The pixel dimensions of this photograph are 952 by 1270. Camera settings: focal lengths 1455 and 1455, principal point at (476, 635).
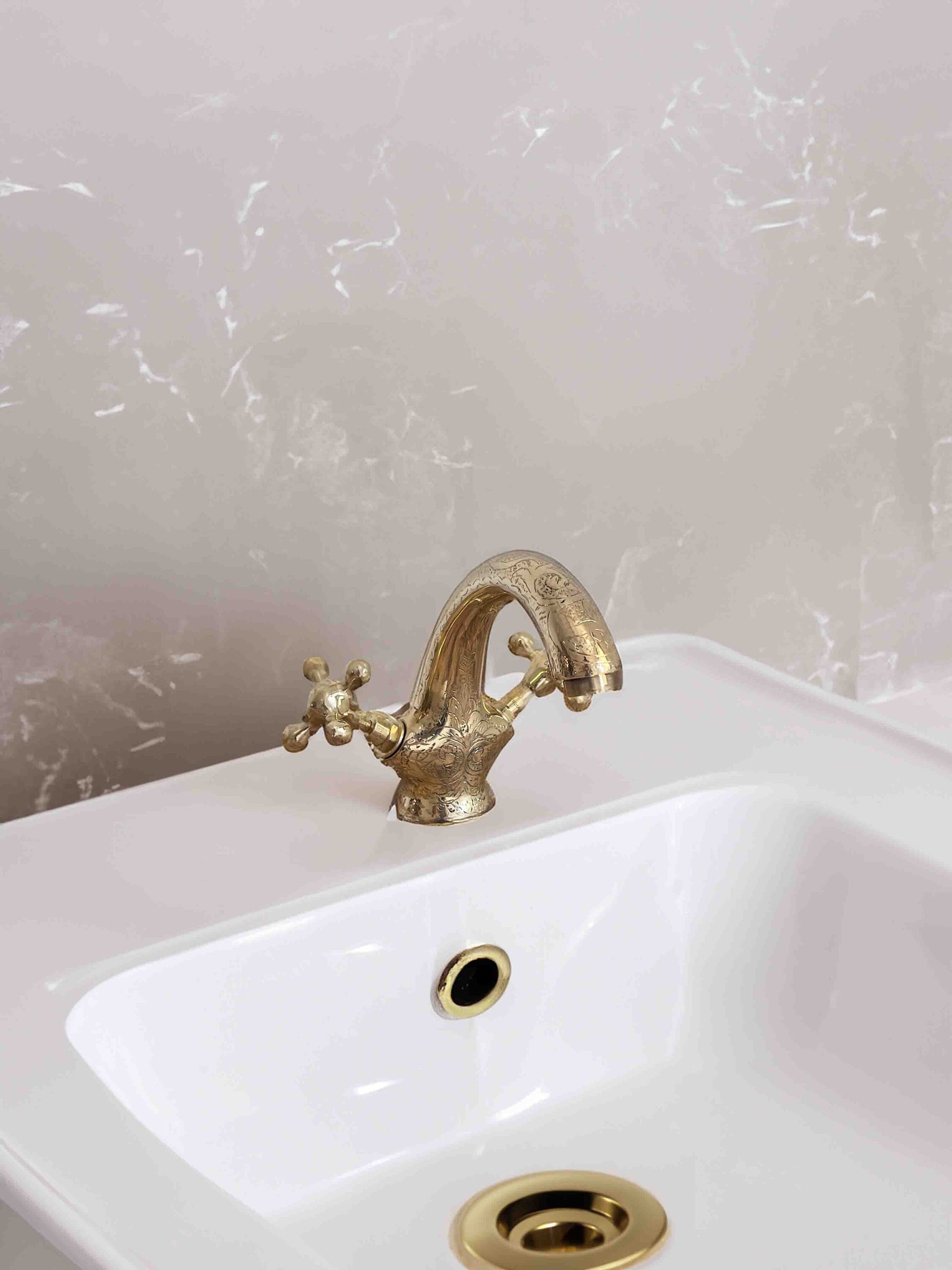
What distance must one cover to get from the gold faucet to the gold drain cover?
186 millimetres

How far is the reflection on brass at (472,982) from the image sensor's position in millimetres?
704

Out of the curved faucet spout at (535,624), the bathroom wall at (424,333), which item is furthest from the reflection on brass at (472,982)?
the bathroom wall at (424,333)

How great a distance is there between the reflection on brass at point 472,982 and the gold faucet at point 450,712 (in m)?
0.08

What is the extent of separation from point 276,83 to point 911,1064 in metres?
0.62

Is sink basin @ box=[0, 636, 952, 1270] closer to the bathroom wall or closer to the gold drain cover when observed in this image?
the gold drain cover

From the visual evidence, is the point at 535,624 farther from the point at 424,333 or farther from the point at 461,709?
the point at 424,333

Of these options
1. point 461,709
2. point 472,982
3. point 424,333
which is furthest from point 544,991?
point 424,333

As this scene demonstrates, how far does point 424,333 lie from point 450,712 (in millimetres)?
277

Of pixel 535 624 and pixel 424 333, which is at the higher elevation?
pixel 424 333

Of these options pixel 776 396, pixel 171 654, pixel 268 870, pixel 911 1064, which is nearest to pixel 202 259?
pixel 171 654

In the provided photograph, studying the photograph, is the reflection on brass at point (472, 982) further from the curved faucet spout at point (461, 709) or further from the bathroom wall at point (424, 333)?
the bathroom wall at point (424, 333)

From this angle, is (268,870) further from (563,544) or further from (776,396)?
(776,396)

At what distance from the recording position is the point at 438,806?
0.75 meters

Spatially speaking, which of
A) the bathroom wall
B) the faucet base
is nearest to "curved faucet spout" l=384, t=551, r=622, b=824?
the faucet base
